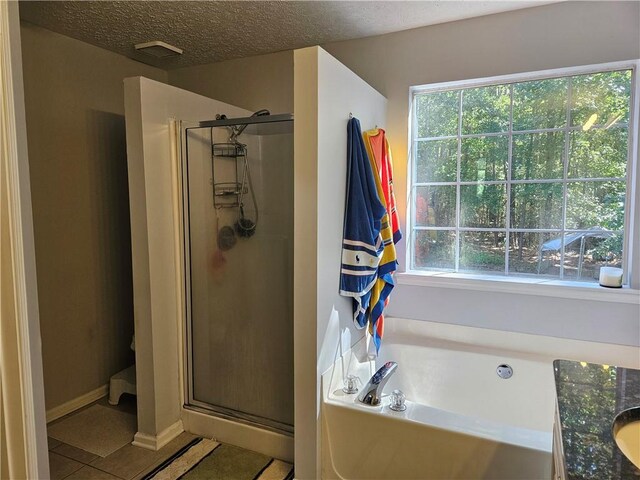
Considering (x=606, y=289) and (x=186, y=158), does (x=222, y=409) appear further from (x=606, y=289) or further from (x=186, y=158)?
(x=606, y=289)

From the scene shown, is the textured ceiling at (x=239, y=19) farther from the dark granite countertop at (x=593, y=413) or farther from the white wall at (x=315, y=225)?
the dark granite countertop at (x=593, y=413)

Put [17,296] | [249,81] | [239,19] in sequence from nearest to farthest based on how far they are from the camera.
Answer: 1. [17,296]
2. [239,19]
3. [249,81]

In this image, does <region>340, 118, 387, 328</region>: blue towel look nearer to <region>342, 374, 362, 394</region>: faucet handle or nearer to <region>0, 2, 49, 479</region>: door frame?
<region>342, 374, 362, 394</region>: faucet handle

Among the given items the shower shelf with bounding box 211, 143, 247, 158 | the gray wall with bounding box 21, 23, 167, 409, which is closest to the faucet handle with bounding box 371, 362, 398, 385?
the shower shelf with bounding box 211, 143, 247, 158

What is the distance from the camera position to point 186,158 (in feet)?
7.63

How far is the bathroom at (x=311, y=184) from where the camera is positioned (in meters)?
1.86

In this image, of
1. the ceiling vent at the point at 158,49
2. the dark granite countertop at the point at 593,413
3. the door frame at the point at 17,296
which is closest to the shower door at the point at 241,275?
the ceiling vent at the point at 158,49

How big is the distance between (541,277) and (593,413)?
1.52m

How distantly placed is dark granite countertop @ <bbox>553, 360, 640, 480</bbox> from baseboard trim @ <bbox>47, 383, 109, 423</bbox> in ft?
9.11

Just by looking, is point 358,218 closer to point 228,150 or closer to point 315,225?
point 315,225

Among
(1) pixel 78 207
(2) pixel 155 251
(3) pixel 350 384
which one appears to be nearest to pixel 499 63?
(3) pixel 350 384

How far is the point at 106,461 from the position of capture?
85.4 inches

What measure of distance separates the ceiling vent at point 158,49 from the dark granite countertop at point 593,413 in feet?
9.11

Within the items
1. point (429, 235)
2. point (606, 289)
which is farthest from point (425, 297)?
point (606, 289)
